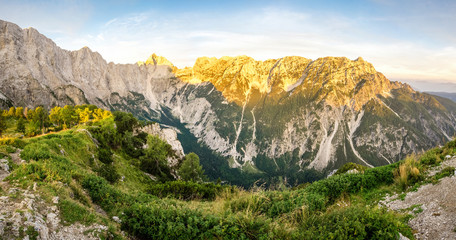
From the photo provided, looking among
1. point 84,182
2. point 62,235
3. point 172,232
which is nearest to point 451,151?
point 172,232

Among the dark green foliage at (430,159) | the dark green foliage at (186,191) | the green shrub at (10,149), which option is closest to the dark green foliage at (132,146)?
the dark green foliage at (186,191)

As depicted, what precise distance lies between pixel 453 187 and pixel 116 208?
17238 mm

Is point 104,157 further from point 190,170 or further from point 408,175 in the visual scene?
point 190,170

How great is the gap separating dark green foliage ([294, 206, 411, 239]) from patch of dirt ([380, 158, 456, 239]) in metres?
1.17

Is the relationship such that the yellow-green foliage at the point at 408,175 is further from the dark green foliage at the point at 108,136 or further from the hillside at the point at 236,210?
the dark green foliage at the point at 108,136

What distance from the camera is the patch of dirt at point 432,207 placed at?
854cm

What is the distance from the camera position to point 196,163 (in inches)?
2793

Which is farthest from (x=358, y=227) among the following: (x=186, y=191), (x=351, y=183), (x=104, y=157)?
(x=104, y=157)

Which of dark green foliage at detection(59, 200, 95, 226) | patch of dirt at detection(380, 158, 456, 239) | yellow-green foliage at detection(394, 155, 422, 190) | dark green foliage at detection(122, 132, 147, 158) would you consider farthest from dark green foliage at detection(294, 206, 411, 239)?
dark green foliage at detection(122, 132, 147, 158)

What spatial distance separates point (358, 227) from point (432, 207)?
5647 mm

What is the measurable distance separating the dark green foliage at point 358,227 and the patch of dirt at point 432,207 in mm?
1174

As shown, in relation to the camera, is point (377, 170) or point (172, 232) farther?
point (377, 170)

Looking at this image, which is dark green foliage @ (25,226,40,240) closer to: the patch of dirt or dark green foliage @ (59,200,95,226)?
dark green foliage @ (59,200,95,226)

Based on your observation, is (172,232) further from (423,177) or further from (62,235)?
(423,177)
